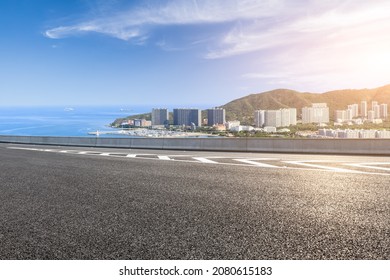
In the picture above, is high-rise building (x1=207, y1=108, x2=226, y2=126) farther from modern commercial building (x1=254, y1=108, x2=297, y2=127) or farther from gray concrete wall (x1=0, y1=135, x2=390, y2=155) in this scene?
gray concrete wall (x1=0, y1=135, x2=390, y2=155)

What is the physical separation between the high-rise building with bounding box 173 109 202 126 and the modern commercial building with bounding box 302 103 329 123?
10.4 metres

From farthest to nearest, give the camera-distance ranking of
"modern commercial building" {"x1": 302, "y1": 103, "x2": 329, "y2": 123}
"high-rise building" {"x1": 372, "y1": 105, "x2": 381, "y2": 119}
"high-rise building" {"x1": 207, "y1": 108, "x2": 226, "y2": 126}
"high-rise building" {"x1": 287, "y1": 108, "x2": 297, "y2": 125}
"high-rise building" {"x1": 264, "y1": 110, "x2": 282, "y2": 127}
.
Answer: "high-rise building" {"x1": 207, "y1": 108, "x2": 226, "y2": 126}, "high-rise building" {"x1": 287, "y1": 108, "x2": 297, "y2": 125}, "high-rise building" {"x1": 264, "y1": 110, "x2": 282, "y2": 127}, "modern commercial building" {"x1": 302, "y1": 103, "x2": 329, "y2": 123}, "high-rise building" {"x1": 372, "y1": 105, "x2": 381, "y2": 119}

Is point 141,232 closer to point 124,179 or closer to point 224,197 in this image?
point 224,197

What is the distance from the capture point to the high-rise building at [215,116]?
117ft

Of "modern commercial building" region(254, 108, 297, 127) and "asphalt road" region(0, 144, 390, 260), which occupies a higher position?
"modern commercial building" region(254, 108, 297, 127)

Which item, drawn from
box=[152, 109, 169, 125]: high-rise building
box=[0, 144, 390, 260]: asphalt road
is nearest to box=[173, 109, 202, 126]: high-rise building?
box=[152, 109, 169, 125]: high-rise building

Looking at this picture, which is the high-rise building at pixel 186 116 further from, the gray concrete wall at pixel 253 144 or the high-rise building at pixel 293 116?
the gray concrete wall at pixel 253 144

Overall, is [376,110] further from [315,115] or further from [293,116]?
[293,116]

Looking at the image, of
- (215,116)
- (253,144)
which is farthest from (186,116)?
(253,144)

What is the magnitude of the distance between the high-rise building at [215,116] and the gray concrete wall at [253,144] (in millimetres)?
10724

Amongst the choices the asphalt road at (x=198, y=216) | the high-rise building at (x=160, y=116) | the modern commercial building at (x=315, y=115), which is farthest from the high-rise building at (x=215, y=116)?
the asphalt road at (x=198, y=216)

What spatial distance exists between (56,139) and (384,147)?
26086mm

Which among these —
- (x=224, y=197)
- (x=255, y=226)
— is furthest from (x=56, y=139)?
(x=255, y=226)

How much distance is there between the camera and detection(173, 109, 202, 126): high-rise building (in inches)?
1468
